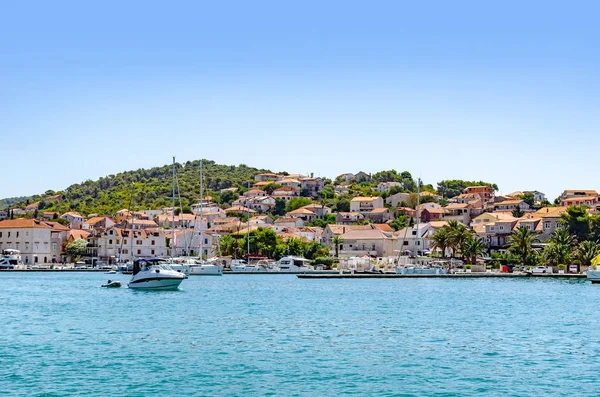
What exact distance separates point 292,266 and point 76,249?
41102 millimetres

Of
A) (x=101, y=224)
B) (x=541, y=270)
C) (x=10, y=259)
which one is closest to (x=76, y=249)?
(x=10, y=259)

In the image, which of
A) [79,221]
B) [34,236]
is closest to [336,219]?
[79,221]

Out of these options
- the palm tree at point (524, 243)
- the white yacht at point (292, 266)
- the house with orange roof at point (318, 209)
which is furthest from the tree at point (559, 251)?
the house with orange roof at point (318, 209)

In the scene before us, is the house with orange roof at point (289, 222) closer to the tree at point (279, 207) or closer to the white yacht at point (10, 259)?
the tree at point (279, 207)

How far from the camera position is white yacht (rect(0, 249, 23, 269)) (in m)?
113

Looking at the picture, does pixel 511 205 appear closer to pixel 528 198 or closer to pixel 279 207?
pixel 528 198

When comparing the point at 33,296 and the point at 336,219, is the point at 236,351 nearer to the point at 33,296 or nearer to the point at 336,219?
the point at 33,296

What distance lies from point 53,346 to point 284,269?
260 ft

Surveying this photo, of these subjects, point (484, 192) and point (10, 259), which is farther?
point (484, 192)

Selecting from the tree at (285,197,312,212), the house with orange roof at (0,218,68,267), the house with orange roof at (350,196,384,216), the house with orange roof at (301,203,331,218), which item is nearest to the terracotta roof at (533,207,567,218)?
the house with orange roof at (350,196,384,216)

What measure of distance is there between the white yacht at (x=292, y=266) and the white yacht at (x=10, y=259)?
40.5 metres

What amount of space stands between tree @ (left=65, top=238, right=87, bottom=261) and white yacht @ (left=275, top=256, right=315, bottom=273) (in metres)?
37.3

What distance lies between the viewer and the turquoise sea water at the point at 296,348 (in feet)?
69.9

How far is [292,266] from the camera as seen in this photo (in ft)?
355
